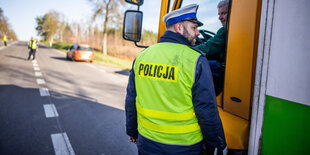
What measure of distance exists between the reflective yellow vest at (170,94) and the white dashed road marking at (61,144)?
2.15m

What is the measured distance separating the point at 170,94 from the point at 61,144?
2.67 meters

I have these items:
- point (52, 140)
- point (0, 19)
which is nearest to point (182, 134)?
point (52, 140)

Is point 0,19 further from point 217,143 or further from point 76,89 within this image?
point 217,143

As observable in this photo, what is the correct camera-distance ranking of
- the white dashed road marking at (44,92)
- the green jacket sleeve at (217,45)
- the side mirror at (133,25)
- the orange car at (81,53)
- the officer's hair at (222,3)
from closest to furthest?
1. the green jacket sleeve at (217,45)
2. the officer's hair at (222,3)
3. the side mirror at (133,25)
4. the white dashed road marking at (44,92)
5. the orange car at (81,53)

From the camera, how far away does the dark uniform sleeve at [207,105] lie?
48.2 inches

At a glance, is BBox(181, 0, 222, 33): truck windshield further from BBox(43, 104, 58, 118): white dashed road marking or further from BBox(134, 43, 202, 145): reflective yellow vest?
BBox(43, 104, 58, 118): white dashed road marking

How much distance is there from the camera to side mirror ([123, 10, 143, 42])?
7.22 feet

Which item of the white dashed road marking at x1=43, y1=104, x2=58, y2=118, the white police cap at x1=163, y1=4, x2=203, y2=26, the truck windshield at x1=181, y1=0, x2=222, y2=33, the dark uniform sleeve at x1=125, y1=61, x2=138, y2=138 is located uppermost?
the truck windshield at x1=181, y1=0, x2=222, y2=33

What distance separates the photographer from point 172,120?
1.30 m

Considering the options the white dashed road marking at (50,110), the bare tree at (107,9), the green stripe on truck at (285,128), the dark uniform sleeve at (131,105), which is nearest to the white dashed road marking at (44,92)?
the white dashed road marking at (50,110)

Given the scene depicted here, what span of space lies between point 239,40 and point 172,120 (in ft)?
2.36

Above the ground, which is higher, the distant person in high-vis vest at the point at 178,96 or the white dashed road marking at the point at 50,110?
the distant person in high-vis vest at the point at 178,96

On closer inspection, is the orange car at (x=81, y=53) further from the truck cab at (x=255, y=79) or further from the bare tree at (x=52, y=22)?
the bare tree at (x=52, y=22)

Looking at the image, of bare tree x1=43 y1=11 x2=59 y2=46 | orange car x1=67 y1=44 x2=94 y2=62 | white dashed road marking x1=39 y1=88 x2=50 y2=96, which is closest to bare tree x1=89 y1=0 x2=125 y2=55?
orange car x1=67 y1=44 x2=94 y2=62
